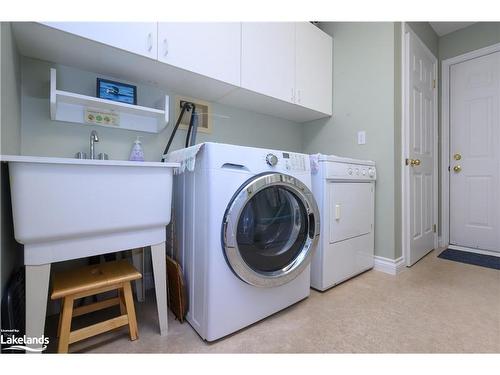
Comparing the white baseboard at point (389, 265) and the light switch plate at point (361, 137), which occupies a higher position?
the light switch plate at point (361, 137)

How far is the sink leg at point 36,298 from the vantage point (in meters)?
0.83

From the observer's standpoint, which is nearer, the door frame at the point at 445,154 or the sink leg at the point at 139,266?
the sink leg at the point at 139,266

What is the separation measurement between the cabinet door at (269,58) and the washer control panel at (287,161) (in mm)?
696

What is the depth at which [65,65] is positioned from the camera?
133 centimetres


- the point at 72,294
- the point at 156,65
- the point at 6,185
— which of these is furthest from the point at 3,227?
the point at 156,65

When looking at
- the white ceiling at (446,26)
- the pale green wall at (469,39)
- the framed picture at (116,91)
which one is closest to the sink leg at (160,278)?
the framed picture at (116,91)

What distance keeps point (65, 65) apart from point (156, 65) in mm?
514

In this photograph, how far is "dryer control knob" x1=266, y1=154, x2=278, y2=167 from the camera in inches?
45.2

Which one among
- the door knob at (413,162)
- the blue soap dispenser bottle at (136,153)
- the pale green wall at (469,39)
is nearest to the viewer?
the blue soap dispenser bottle at (136,153)

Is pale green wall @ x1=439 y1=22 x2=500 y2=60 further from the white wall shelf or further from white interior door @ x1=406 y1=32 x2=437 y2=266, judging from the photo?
the white wall shelf

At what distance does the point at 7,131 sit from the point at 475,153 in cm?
357

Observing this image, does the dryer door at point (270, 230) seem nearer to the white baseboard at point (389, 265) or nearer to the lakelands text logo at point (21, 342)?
the lakelands text logo at point (21, 342)

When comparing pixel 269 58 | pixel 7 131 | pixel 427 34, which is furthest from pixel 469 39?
pixel 7 131

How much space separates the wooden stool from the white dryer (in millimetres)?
1094
